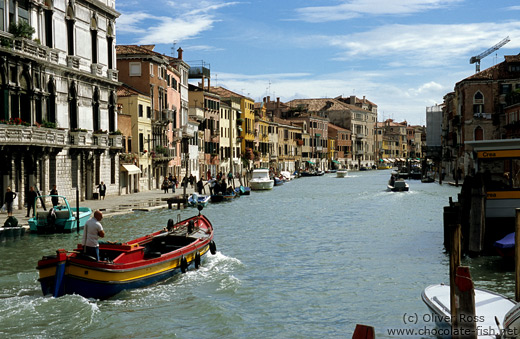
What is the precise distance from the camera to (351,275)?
14.7m

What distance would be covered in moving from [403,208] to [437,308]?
24280 mm

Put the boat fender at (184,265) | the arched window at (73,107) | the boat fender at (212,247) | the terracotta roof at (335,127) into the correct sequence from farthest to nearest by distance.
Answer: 1. the terracotta roof at (335,127)
2. the arched window at (73,107)
3. the boat fender at (212,247)
4. the boat fender at (184,265)

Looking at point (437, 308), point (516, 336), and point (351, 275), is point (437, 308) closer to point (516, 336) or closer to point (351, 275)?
point (516, 336)

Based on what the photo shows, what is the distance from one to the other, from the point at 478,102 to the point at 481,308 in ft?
176

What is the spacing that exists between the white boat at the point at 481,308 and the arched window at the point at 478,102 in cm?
5248

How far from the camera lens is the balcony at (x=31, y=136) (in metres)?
22.7

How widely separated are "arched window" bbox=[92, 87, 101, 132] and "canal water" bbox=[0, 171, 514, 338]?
10.8m

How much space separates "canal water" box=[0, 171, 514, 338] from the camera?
416 inches

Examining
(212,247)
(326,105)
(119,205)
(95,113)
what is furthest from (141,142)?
(326,105)

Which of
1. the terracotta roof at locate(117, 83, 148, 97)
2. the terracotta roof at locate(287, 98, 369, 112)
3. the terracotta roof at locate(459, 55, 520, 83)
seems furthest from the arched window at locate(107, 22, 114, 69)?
the terracotta roof at locate(287, 98, 369, 112)

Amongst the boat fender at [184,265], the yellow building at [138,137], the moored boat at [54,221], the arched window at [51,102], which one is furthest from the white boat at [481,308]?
the yellow building at [138,137]

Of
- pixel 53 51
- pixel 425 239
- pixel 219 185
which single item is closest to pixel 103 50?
pixel 53 51

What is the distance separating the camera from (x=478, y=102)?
58.8 metres

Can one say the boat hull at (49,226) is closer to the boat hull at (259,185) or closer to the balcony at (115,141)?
the balcony at (115,141)
